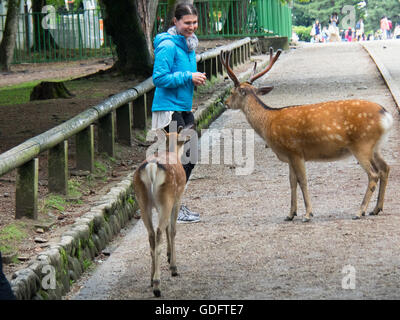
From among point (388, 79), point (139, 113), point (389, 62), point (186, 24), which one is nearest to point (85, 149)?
point (186, 24)

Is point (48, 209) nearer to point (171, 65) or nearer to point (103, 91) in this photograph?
point (171, 65)

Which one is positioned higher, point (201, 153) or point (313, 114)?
point (313, 114)

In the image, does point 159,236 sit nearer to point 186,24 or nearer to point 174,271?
point 174,271

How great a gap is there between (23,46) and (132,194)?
70.5 feet

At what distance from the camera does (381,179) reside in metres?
8.26

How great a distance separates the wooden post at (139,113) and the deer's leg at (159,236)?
6510mm

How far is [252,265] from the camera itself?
264 inches

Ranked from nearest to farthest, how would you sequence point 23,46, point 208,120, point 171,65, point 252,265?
point 252,265 < point 171,65 < point 208,120 < point 23,46

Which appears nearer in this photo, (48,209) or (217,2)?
(48,209)

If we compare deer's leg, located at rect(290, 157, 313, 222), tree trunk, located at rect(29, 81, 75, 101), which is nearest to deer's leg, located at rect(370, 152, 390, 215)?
deer's leg, located at rect(290, 157, 313, 222)

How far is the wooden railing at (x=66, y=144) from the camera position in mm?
7336

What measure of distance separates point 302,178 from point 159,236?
8.15 ft

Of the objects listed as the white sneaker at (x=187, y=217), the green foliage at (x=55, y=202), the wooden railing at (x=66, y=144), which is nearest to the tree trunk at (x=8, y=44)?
the wooden railing at (x=66, y=144)
